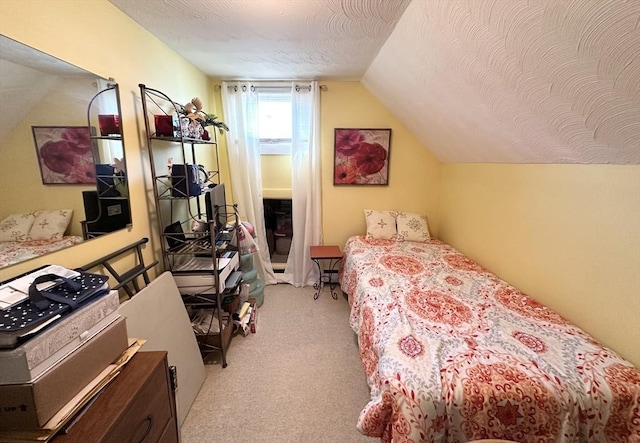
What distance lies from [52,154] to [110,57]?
2.37ft

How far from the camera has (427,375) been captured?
1.14m

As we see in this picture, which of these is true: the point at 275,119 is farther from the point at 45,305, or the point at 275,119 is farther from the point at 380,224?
the point at 45,305

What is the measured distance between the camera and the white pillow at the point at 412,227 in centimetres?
302

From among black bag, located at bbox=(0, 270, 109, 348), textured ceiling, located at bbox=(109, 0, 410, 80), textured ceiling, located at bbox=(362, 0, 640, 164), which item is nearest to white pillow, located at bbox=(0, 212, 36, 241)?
black bag, located at bbox=(0, 270, 109, 348)

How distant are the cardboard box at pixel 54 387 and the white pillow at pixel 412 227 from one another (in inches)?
105

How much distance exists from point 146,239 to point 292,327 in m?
1.42

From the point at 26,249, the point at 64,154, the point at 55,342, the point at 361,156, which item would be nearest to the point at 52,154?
the point at 64,154

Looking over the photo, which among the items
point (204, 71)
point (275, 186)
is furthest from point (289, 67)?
point (275, 186)

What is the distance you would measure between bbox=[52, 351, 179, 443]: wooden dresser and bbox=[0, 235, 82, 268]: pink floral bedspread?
0.56 metres

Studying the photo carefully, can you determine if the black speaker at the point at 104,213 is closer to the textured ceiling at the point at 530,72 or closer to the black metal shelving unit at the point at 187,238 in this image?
the black metal shelving unit at the point at 187,238

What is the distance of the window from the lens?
2996 mm

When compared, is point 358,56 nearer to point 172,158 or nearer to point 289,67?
point 289,67

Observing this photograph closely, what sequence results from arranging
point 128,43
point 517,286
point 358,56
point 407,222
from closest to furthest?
point 128,43
point 517,286
point 358,56
point 407,222

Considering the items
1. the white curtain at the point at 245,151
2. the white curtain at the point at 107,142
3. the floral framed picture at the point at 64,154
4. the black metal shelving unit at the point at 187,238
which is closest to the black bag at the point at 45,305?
the floral framed picture at the point at 64,154
